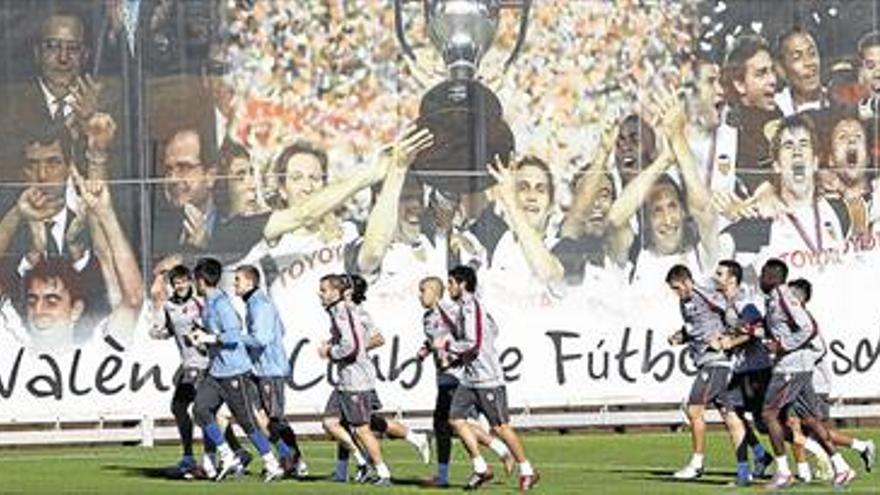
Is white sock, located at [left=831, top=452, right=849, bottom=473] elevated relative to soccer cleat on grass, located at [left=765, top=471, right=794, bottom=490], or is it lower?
elevated

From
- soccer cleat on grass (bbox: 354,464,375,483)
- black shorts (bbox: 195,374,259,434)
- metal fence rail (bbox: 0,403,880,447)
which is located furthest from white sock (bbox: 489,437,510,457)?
metal fence rail (bbox: 0,403,880,447)

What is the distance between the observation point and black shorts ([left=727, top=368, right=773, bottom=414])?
30.6 metres

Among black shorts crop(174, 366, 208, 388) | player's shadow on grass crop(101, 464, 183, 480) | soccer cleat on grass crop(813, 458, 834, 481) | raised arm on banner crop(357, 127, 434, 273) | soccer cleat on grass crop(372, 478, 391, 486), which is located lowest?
player's shadow on grass crop(101, 464, 183, 480)

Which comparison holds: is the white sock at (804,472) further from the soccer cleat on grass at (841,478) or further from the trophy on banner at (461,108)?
the trophy on banner at (461,108)

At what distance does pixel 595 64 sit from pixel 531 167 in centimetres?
181

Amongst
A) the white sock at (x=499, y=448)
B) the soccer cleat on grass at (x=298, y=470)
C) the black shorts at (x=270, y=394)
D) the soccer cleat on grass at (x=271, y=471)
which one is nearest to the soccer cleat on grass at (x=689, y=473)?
the white sock at (x=499, y=448)

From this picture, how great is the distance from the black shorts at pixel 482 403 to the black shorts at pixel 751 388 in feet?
7.57

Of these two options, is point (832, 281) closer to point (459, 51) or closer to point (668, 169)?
point (668, 169)

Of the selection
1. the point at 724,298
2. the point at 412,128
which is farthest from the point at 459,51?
the point at 724,298

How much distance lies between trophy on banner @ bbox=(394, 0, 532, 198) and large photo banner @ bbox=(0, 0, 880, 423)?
4cm

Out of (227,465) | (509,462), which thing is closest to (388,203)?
(227,465)

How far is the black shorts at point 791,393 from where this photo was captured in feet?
98.6

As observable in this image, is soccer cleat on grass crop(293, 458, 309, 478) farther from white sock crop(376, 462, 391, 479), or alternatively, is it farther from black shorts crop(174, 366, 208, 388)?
white sock crop(376, 462, 391, 479)

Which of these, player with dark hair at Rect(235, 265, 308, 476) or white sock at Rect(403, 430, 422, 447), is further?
white sock at Rect(403, 430, 422, 447)
